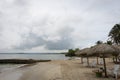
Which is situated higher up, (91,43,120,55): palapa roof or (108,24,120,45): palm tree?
(108,24,120,45): palm tree

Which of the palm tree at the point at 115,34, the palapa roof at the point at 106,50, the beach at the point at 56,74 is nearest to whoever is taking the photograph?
the palapa roof at the point at 106,50

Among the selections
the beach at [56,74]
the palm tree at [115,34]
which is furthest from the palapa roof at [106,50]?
the palm tree at [115,34]

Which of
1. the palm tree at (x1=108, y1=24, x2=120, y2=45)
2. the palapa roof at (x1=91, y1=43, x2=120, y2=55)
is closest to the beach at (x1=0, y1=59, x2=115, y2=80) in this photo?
the palapa roof at (x1=91, y1=43, x2=120, y2=55)

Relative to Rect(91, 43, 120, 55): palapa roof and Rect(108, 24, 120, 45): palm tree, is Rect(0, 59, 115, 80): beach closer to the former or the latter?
Rect(91, 43, 120, 55): palapa roof

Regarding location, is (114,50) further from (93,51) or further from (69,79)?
A: (69,79)

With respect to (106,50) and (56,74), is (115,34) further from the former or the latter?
(106,50)

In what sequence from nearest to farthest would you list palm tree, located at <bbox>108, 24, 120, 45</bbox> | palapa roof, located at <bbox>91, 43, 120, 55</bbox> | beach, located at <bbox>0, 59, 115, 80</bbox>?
palapa roof, located at <bbox>91, 43, 120, 55</bbox>, beach, located at <bbox>0, 59, 115, 80</bbox>, palm tree, located at <bbox>108, 24, 120, 45</bbox>

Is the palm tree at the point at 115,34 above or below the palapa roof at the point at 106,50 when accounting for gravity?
above

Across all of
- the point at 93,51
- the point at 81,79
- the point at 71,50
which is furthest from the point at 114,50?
the point at 71,50

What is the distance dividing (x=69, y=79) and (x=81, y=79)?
31.7 inches

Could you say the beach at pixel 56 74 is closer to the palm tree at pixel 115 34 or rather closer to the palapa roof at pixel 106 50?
the palapa roof at pixel 106 50

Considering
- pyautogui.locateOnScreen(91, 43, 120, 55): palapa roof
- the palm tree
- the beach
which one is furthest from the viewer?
the palm tree

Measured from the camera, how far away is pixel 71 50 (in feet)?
340

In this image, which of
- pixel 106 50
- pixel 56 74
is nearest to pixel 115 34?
pixel 56 74
